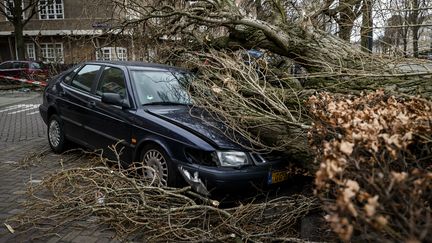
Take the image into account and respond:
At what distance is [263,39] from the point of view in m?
7.02

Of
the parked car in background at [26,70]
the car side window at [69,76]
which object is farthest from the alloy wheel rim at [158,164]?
the parked car in background at [26,70]

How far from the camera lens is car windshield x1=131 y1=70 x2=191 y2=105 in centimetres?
522

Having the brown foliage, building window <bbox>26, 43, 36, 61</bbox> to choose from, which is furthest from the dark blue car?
building window <bbox>26, 43, 36, 61</bbox>

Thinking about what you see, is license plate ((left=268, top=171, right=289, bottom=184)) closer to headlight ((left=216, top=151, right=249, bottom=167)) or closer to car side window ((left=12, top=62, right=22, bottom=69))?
headlight ((left=216, top=151, right=249, bottom=167))

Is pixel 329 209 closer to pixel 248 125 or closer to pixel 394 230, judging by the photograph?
pixel 394 230

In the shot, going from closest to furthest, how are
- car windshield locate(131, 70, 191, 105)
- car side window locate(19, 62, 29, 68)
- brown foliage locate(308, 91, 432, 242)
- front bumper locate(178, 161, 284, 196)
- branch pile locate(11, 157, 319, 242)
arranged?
1. brown foliage locate(308, 91, 432, 242)
2. branch pile locate(11, 157, 319, 242)
3. front bumper locate(178, 161, 284, 196)
4. car windshield locate(131, 70, 191, 105)
5. car side window locate(19, 62, 29, 68)

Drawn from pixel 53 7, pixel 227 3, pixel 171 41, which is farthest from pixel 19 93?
pixel 53 7

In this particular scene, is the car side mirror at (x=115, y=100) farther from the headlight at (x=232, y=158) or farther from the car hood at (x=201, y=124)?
the headlight at (x=232, y=158)

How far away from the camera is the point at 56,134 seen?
6641 millimetres

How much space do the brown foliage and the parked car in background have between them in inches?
732

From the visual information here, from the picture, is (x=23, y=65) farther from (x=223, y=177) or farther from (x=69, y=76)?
(x=223, y=177)

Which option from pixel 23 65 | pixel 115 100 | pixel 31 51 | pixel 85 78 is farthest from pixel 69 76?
pixel 31 51

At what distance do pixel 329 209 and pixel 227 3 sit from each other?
632 cm

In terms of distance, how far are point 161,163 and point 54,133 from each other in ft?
9.90
